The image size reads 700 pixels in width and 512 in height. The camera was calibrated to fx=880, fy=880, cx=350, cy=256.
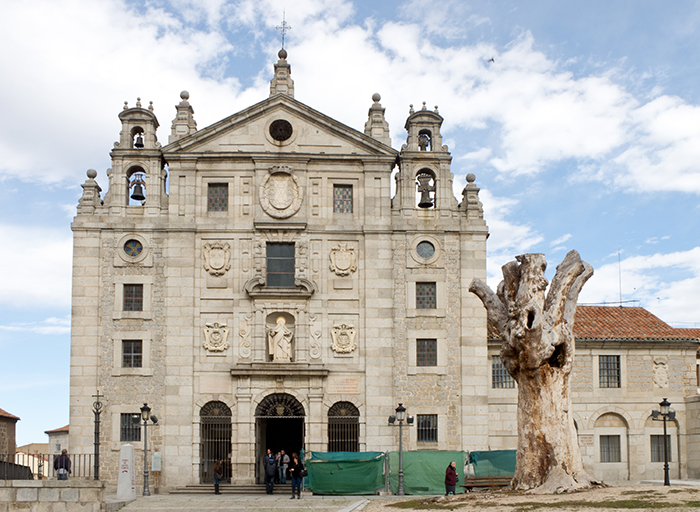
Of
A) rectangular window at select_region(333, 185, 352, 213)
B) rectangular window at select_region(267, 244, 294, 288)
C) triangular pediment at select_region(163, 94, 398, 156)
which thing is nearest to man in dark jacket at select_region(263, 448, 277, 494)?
rectangular window at select_region(267, 244, 294, 288)

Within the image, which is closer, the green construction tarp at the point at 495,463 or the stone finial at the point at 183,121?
the green construction tarp at the point at 495,463

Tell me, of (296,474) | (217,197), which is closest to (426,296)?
(217,197)

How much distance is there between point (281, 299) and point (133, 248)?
6829 mm

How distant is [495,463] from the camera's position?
32.6 meters

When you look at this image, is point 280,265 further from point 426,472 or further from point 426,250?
point 426,472

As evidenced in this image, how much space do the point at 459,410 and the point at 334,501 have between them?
9.81 meters

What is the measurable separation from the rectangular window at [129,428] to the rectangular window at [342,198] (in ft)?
40.2

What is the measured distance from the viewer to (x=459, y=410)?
37219mm

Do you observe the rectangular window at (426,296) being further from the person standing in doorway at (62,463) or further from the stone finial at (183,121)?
the person standing in doorway at (62,463)

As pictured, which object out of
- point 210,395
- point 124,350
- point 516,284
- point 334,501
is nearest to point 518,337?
point 516,284

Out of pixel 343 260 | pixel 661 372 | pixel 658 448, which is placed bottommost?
pixel 658 448

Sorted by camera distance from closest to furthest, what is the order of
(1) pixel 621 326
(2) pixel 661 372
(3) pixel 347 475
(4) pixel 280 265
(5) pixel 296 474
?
(5) pixel 296 474 → (3) pixel 347 475 → (4) pixel 280 265 → (2) pixel 661 372 → (1) pixel 621 326

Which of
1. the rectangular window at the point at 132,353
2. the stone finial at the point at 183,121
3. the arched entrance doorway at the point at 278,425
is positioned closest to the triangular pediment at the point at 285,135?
the stone finial at the point at 183,121

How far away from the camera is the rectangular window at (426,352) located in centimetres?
3772
